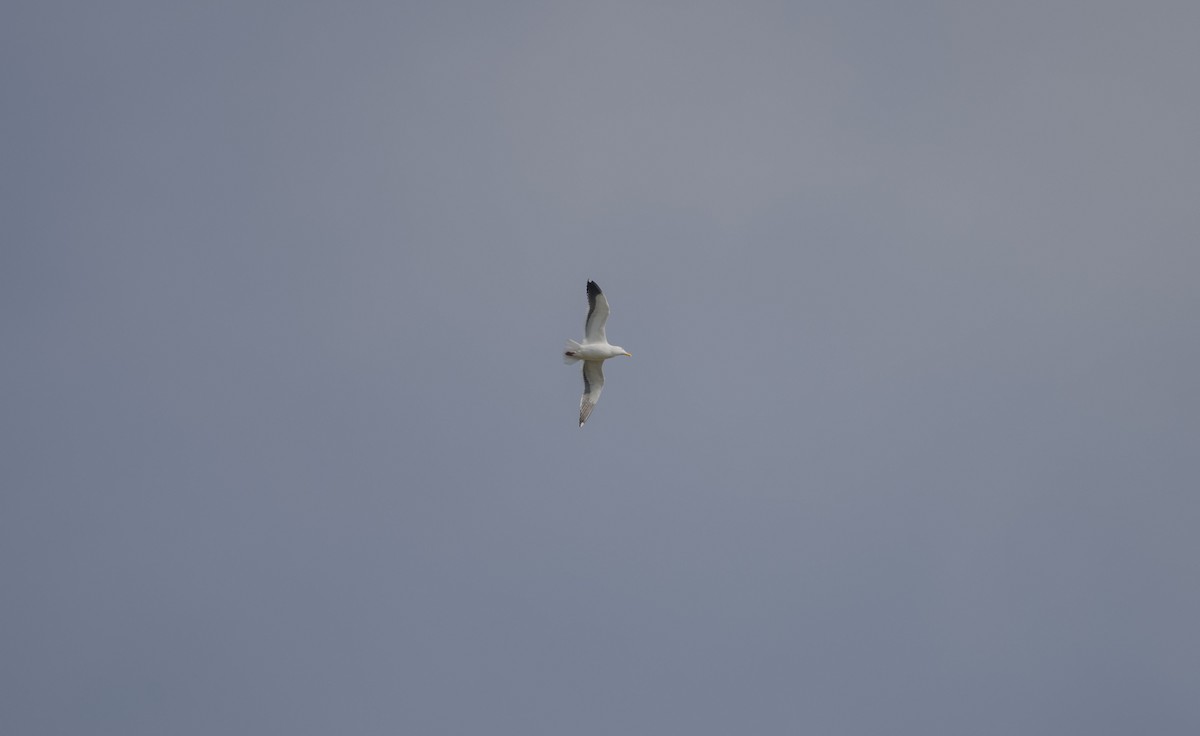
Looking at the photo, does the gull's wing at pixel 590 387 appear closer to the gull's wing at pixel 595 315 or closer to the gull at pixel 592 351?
the gull at pixel 592 351

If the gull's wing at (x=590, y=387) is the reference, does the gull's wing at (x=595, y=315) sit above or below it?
above

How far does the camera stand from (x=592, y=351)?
43.7 metres

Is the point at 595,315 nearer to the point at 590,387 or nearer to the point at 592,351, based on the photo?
the point at 592,351

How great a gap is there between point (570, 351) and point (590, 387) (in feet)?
5.81

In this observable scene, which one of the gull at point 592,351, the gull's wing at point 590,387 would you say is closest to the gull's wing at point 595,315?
the gull at point 592,351

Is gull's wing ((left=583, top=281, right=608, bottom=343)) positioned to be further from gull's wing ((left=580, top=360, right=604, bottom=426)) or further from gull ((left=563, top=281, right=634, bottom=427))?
gull's wing ((left=580, top=360, right=604, bottom=426))

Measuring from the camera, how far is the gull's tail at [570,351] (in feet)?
143

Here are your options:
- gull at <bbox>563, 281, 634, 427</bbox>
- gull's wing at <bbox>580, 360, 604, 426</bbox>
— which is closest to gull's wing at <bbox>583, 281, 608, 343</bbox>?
gull at <bbox>563, 281, 634, 427</bbox>

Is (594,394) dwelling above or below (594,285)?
below

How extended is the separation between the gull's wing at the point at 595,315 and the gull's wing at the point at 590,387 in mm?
1301

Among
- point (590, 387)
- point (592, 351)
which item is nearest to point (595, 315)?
point (592, 351)

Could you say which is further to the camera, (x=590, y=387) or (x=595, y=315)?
(x=590, y=387)

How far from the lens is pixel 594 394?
45.1 meters

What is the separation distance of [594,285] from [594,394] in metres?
3.80
